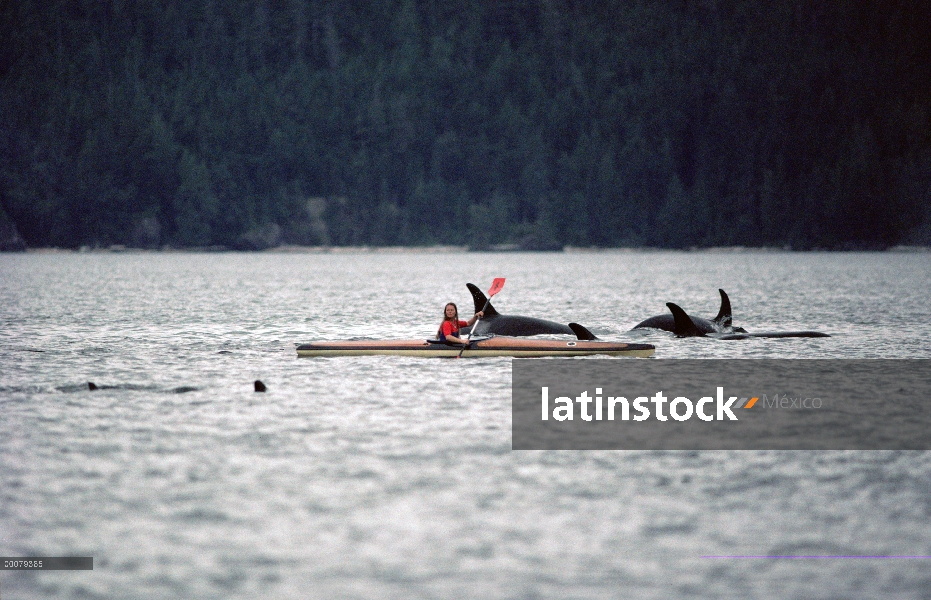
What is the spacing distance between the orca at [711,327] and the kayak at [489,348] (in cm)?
779

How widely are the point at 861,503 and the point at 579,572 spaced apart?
4.70 meters

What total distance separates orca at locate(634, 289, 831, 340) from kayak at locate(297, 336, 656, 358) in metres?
7.79

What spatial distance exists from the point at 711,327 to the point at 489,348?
12298 millimetres

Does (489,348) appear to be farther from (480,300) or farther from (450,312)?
(480,300)

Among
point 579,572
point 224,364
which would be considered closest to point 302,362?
point 224,364

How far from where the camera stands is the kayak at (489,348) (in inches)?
1166

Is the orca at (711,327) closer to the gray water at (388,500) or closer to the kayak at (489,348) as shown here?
the kayak at (489,348)

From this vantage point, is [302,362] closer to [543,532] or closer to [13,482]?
[13,482]

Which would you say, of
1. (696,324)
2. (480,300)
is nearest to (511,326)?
(480,300)

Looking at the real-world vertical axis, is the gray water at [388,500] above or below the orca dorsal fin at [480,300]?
below

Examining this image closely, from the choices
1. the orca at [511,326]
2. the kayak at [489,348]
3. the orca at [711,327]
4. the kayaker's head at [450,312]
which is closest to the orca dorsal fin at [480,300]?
the orca at [511,326]

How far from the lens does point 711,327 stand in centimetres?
3944

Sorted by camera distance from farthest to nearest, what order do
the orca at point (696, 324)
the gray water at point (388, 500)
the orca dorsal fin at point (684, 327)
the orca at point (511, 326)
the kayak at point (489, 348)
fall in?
the orca at point (696, 324) → the orca dorsal fin at point (684, 327) → the orca at point (511, 326) → the kayak at point (489, 348) → the gray water at point (388, 500)

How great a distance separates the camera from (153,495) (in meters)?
14.6
